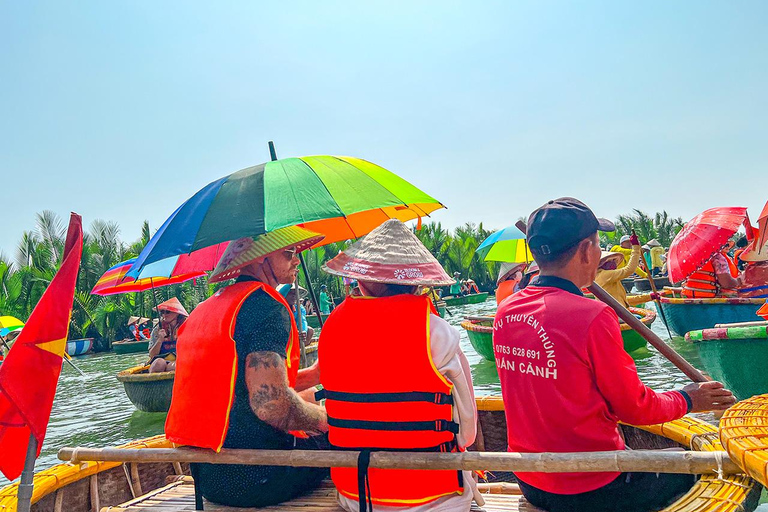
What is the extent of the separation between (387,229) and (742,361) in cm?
431

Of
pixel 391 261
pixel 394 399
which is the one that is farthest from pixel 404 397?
pixel 391 261

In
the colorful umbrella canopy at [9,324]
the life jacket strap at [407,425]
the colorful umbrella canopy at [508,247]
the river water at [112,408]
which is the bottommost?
the river water at [112,408]

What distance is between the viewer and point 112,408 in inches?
375

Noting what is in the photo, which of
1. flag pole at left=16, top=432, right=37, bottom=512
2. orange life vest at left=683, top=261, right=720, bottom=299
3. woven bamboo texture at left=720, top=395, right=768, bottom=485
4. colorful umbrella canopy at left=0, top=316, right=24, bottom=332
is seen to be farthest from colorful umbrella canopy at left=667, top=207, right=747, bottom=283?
colorful umbrella canopy at left=0, top=316, right=24, bottom=332

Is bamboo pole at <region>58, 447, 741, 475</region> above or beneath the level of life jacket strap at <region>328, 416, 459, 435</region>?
beneath

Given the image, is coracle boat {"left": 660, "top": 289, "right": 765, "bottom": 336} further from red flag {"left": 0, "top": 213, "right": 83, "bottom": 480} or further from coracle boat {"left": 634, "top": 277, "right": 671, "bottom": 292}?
coracle boat {"left": 634, "top": 277, "right": 671, "bottom": 292}

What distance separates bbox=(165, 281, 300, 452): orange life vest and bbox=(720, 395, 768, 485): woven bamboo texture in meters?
1.70

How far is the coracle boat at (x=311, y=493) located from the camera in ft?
6.72

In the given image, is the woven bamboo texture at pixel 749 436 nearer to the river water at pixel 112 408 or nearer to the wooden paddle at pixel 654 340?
the wooden paddle at pixel 654 340

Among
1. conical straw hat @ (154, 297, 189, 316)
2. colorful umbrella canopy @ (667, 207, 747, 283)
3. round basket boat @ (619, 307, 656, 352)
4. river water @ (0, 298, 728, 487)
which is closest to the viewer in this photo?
colorful umbrella canopy @ (667, 207, 747, 283)

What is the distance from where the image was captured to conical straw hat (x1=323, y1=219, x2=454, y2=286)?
2166mm

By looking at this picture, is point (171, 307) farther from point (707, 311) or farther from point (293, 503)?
point (707, 311)

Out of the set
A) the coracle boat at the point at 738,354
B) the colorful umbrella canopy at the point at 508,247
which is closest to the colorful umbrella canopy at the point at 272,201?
the coracle boat at the point at 738,354

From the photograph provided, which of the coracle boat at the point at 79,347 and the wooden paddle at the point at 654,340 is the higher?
the wooden paddle at the point at 654,340
